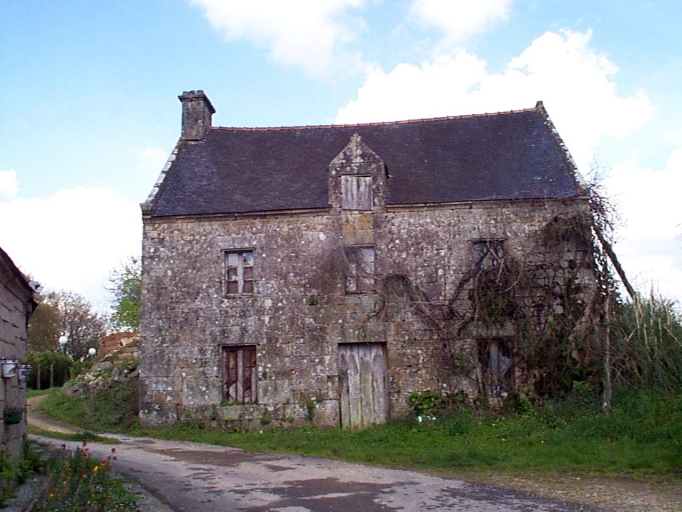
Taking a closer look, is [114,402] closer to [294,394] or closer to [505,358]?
[294,394]

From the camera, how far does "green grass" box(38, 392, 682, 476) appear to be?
10781mm

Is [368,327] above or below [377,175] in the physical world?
below

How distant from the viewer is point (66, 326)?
146ft

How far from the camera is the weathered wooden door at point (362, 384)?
51.4ft

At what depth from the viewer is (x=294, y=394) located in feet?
51.9

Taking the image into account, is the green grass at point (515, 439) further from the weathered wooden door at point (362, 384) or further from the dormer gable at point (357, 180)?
the dormer gable at point (357, 180)

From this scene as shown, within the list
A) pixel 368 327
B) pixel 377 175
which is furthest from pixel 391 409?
pixel 377 175

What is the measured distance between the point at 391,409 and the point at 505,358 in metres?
2.89

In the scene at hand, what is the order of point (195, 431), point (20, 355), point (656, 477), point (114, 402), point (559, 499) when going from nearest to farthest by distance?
point (559, 499) < point (656, 477) < point (20, 355) < point (195, 431) < point (114, 402)

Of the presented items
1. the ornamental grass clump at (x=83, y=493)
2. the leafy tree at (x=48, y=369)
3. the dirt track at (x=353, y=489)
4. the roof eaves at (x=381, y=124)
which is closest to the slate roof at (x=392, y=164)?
the roof eaves at (x=381, y=124)

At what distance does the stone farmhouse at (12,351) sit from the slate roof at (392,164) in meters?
6.60

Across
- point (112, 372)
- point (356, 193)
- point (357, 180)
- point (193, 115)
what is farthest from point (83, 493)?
point (193, 115)

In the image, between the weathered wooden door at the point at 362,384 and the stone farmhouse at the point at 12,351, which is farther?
the weathered wooden door at the point at 362,384

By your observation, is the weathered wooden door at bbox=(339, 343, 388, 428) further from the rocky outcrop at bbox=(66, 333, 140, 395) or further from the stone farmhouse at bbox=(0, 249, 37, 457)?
the stone farmhouse at bbox=(0, 249, 37, 457)
